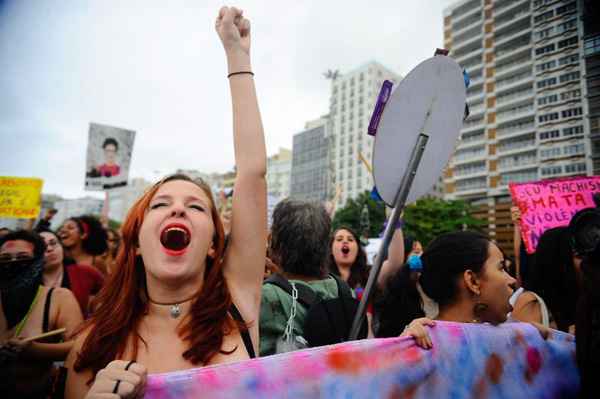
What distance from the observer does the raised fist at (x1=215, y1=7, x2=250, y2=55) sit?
1519 mm

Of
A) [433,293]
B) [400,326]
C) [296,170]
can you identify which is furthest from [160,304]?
[296,170]

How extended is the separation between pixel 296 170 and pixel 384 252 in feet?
276

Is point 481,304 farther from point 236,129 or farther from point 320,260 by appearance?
point 236,129

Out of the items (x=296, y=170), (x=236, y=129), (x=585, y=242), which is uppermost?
(x=296, y=170)

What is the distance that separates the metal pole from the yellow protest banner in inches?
248

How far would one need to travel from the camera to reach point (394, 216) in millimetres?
1593

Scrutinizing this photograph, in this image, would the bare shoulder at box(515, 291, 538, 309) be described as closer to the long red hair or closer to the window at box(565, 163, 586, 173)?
the long red hair

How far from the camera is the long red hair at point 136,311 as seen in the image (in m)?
1.22

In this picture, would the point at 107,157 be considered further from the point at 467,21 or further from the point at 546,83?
the point at 467,21

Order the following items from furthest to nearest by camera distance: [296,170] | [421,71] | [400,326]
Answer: [296,170]
[400,326]
[421,71]

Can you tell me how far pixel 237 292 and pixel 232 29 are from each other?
1.08 metres

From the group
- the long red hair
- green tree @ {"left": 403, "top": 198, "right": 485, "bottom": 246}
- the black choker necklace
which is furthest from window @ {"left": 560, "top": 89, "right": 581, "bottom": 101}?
the black choker necklace

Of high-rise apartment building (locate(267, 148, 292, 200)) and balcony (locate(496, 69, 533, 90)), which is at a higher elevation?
balcony (locate(496, 69, 533, 90))

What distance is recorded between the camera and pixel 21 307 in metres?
2.38
